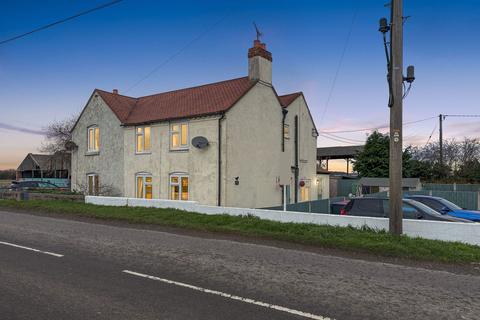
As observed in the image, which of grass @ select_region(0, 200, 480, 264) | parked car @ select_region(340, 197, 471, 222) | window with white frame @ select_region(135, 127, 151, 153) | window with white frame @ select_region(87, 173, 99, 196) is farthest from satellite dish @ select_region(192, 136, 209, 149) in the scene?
window with white frame @ select_region(87, 173, 99, 196)

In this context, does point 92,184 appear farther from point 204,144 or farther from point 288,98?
point 288,98

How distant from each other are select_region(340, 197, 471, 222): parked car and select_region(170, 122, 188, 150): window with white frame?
11060 mm

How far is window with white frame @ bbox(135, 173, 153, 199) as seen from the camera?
21609 millimetres

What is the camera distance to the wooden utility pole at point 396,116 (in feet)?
30.1

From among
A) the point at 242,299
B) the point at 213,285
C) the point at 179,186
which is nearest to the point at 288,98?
the point at 179,186

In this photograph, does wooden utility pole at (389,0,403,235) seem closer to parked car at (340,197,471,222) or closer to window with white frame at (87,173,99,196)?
parked car at (340,197,471,222)

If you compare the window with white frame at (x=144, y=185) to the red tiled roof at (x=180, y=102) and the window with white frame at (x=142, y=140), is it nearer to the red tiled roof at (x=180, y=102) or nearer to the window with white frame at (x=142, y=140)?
the window with white frame at (x=142, y=140)

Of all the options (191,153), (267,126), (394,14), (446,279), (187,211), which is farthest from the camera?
(267,126)

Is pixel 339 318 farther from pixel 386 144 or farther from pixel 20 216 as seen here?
pixel 386 144

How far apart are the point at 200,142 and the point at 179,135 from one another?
226 centimetres

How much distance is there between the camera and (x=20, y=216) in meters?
15.0

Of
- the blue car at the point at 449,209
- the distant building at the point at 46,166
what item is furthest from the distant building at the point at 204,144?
the distant building at the point at 46,166

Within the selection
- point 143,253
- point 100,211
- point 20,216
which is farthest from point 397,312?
point 20,216

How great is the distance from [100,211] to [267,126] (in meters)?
11.3
